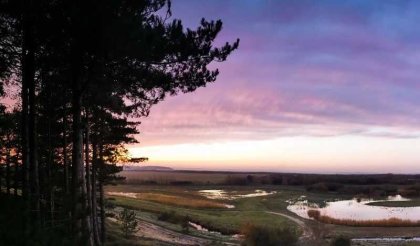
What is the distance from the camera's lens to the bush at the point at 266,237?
45.2 meters

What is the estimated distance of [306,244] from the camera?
4919 cm

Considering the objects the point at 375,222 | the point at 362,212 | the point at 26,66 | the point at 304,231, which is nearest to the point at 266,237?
the point at 304,231

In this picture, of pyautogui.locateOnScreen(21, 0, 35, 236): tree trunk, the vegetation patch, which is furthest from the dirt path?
pyautogui.locateOnScreen(21, 0, 35, 236): tree trunk

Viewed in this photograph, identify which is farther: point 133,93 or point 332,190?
point 332,190

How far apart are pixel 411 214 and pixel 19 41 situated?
7450 centimetres

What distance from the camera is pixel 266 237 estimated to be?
4559cm

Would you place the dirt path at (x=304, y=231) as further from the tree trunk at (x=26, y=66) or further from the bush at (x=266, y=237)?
the tree trunk at (x=26, y=66)

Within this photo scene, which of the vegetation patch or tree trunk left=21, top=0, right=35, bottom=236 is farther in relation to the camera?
the vegetation patch

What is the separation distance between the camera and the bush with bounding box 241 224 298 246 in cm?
4516

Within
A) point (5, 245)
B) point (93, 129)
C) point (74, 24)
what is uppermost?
point (74, 24)

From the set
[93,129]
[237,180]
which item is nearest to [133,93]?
[93,129]

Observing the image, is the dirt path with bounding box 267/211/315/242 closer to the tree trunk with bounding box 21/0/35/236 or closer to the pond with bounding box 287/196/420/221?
the pond with bounding box 287/196/420/221

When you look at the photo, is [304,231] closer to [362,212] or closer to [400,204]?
[362,212]

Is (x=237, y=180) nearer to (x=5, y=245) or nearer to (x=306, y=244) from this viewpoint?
(x=306, y=244)
